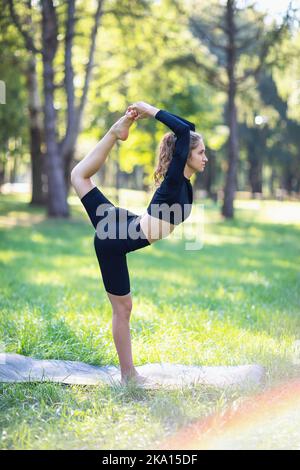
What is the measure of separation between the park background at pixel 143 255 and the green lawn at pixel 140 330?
0.02 metres

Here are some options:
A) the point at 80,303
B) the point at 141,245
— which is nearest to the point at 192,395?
the point at 141,245

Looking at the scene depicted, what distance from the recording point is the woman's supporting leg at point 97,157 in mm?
4398

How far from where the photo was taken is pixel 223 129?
1533 inches

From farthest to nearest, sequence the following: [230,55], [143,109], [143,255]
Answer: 1. [230,55]
2. [143,255]
3. [143,109]

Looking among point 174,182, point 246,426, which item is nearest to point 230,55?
point 174,182

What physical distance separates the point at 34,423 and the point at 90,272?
263 inches

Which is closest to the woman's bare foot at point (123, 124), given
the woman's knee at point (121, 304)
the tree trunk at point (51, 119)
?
the woman's knee at point (121, 304)

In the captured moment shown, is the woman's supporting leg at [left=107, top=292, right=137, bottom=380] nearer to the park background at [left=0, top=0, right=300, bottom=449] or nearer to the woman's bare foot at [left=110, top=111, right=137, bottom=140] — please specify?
the park background at [left=0, top=0, right=300, bottom=449]

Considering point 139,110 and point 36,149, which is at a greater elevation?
point 36,149

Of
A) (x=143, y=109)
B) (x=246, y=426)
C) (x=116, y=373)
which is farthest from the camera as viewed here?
(x=116, y=373)

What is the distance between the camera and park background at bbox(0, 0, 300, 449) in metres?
4.01

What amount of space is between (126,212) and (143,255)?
29.7 feet

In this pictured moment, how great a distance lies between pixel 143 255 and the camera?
1356 cm

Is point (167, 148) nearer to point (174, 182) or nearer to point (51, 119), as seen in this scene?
point (174, 182)
